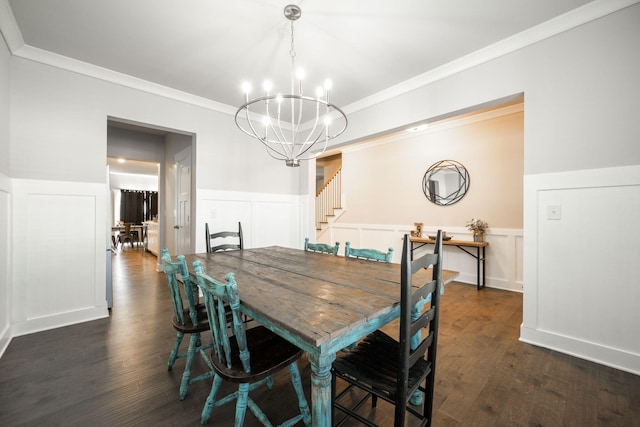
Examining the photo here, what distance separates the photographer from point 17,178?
7.90 ft

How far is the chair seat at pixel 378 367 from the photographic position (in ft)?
3.71

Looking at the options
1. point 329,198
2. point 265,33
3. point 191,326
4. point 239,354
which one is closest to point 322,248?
point 191,326

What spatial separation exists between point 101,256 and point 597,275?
458cm

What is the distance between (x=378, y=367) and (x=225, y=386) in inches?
43.2

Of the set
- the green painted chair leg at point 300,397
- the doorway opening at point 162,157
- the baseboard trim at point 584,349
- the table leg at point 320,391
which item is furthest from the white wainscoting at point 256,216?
the baseboard trim at point 584,349

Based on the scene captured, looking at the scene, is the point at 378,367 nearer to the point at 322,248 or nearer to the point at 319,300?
the point at 319,300

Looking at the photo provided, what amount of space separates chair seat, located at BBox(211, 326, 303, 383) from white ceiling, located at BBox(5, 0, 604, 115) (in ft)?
7.60

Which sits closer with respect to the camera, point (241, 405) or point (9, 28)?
point (241, 405)

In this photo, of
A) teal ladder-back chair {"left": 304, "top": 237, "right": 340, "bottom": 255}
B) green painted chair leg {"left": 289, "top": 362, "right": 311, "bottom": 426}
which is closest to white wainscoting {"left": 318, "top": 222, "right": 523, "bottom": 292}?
teal ladder-back chair {"left": 304, "top": 237, "right": 340, "bottom": 255}

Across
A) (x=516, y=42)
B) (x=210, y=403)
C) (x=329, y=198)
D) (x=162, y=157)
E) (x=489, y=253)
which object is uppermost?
(x=516, y=42)

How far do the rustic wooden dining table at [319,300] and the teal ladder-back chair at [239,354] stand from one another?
126 mm

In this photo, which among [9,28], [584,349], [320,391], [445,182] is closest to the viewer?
[320,391]

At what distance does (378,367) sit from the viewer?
1.22 m

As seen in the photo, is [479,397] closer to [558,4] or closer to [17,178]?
[558,4]
